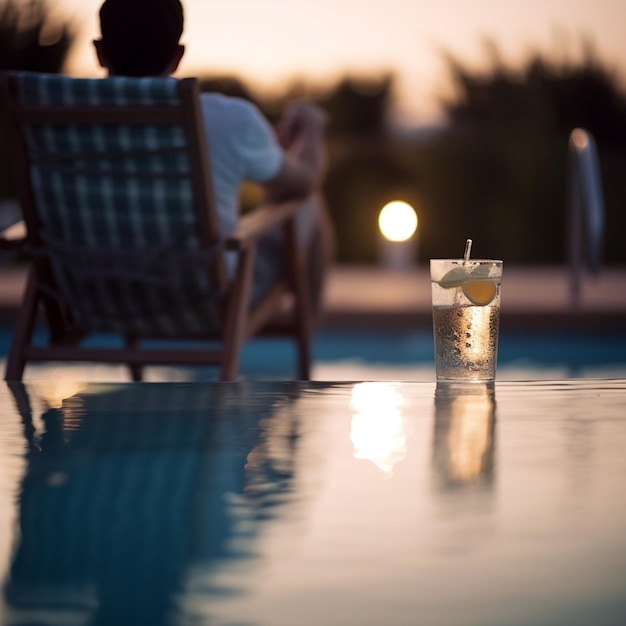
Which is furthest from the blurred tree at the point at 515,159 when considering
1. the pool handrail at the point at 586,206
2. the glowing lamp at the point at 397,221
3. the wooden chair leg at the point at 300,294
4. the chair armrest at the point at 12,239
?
the chair armrest at the point at 12,239

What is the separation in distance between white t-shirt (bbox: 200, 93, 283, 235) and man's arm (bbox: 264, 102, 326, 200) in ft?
0.53

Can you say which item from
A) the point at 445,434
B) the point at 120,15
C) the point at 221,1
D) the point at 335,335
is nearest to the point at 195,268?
the point at 120,15

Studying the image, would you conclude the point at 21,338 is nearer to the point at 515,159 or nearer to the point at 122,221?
the point at 122,221

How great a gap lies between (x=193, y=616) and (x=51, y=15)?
29.7 feet

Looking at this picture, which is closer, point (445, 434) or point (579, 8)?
point (445, 434)

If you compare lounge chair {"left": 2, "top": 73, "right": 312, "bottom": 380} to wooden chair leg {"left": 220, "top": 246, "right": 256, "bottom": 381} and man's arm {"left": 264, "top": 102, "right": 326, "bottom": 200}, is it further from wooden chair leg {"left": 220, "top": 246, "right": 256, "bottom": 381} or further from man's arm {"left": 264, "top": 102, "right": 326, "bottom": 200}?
man's arm {"left": 264, "top": 102, "right": 326, "bottom": 200}

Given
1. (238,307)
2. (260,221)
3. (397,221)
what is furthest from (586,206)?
(397,221)

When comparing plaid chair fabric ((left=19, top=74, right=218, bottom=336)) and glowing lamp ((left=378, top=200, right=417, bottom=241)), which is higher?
plaid chair fabric ((left=19, top=74, right=218, bottom=336))

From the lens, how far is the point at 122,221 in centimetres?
243

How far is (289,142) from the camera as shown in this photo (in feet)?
11.2

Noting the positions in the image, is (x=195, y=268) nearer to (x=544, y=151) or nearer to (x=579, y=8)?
(x=544, y=151)

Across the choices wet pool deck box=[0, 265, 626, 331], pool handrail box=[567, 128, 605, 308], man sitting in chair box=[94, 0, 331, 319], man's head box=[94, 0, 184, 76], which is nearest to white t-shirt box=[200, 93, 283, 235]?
man sitting in chair box=[94, 0, 331, 319]

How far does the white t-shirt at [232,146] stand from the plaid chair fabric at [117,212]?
0.71 feet

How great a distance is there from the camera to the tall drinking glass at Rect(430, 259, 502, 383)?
1072mm
